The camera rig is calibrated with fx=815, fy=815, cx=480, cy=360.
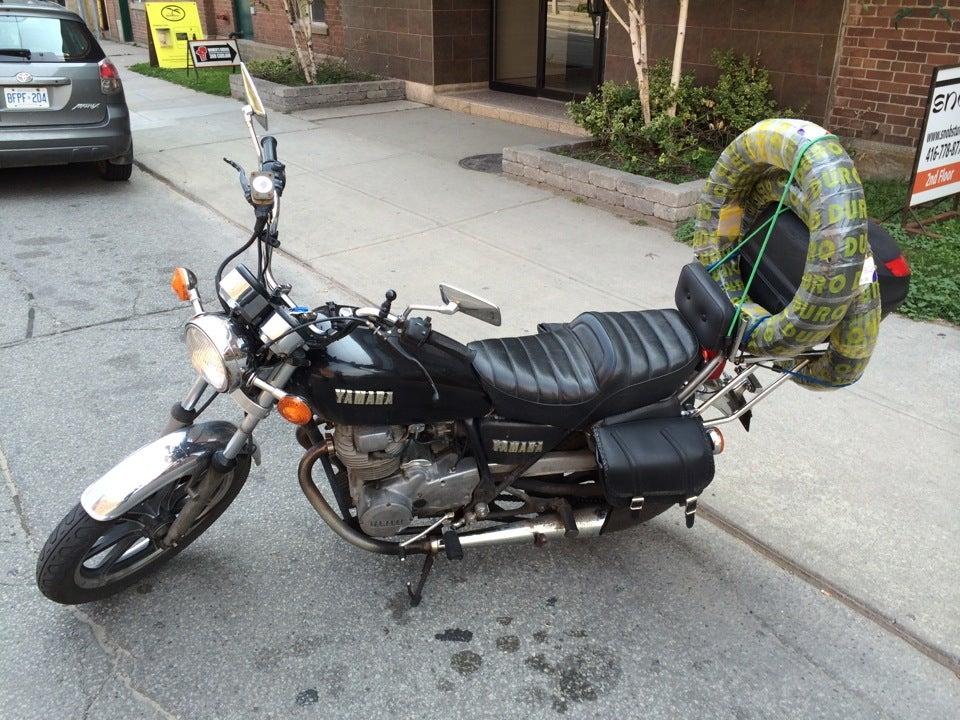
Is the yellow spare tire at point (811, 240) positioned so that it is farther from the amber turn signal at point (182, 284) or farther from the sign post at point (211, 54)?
the sign post at point (211, 54)

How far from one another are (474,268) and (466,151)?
3689mm

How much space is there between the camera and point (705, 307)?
8.70 feet

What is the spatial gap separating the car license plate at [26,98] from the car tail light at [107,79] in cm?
48

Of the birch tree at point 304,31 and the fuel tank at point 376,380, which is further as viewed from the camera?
the birch tree at point 304,31

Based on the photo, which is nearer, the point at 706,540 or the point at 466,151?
the point at 706,540

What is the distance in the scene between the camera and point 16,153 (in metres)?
7.00

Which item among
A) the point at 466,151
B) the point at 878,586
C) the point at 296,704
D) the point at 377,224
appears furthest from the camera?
the point at 466,151

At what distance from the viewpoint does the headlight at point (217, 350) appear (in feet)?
7.34

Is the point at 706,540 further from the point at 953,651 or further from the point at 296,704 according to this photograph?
the point at 296,704

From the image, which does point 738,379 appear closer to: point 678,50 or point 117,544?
point 117,544

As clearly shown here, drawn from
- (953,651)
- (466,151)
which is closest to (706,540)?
→ (953,651)

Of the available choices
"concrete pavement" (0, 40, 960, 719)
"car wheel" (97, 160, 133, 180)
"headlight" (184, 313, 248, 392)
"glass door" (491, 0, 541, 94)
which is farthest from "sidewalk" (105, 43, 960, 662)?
"headlight" (184, 313, 248, 392)

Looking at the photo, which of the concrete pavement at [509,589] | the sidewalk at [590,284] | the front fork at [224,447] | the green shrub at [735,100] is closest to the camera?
the front fork at [224,447]

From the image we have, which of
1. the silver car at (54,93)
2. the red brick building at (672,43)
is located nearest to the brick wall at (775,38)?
the red brick building at (672,43)
